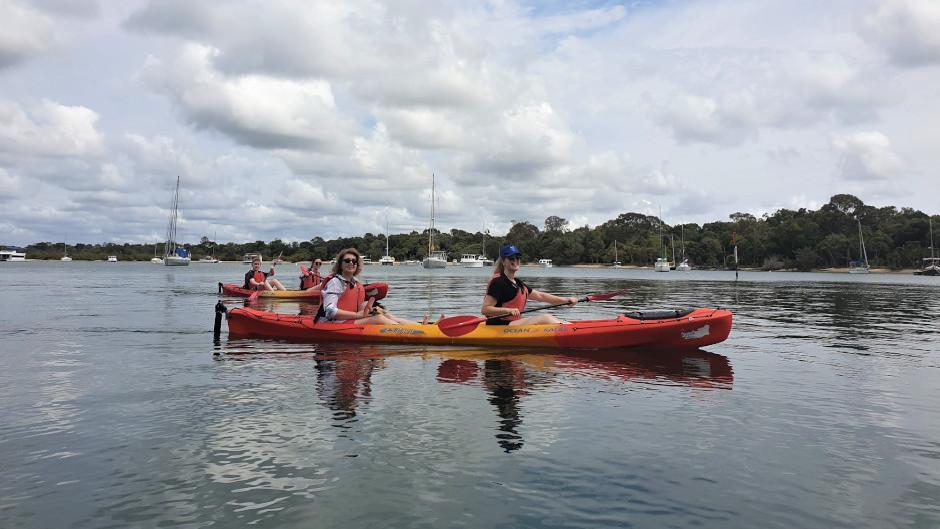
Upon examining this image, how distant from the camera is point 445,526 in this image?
13.7 ft

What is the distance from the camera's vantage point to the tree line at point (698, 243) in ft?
364

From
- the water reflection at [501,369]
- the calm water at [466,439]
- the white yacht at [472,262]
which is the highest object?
the white yacht at [472,262]

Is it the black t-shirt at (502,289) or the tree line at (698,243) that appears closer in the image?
the black t-shirt at (502,289)

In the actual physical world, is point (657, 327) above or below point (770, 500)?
above

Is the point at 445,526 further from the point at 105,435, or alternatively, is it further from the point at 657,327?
the point at 657,327

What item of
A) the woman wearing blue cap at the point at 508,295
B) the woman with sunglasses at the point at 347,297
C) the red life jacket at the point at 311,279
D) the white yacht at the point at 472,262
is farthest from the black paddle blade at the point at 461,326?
the white yacht at the point at 472,262

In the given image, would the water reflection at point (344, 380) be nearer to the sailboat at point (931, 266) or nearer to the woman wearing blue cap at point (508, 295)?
the woman wearing blue cap at point (508, 295)

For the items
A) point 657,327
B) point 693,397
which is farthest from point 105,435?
point 657,327

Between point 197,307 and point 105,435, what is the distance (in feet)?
58.7

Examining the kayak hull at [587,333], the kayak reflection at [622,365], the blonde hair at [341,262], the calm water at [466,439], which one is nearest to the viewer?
the calm water at [466,439]

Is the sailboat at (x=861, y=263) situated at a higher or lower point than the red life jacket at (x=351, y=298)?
higher

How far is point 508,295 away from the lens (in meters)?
11.5

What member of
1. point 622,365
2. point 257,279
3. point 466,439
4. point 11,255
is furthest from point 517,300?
point 11,255

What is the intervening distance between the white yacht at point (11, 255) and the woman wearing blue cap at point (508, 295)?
196 metres
